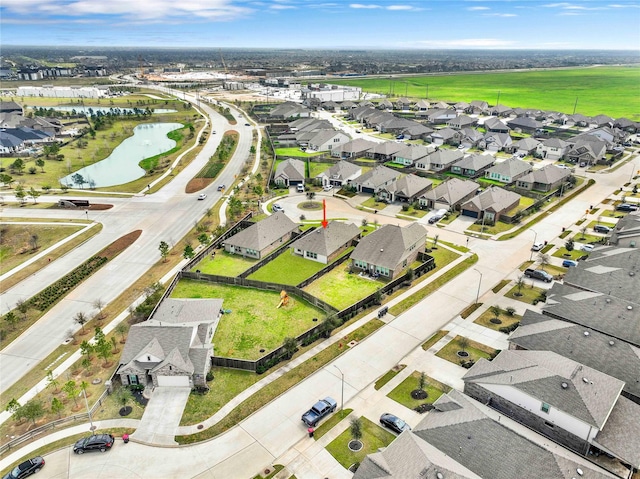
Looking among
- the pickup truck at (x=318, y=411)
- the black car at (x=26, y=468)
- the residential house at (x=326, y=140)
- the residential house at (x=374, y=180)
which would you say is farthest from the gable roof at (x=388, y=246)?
the residential house at (x=326, y=140)

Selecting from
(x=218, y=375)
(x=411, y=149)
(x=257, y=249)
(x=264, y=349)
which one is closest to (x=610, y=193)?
(x=411, y=149)

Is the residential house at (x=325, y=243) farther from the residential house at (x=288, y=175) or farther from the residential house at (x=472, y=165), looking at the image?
the residential house at (x=472, y=165)

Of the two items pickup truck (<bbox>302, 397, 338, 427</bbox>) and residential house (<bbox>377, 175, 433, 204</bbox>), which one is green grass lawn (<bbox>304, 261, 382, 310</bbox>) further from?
residential house (<bbox>377, 175, 433, 204</bbox>)

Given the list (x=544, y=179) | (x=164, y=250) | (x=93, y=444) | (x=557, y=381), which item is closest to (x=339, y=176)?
(x=544, y=179)

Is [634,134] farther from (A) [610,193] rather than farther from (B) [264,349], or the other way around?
(B) [264,349]

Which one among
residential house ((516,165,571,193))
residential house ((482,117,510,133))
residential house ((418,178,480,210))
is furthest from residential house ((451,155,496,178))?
residential house ((482,117,510,133))

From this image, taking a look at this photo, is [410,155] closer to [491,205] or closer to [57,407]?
[491,205]

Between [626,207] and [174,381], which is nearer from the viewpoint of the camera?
[174,381]
